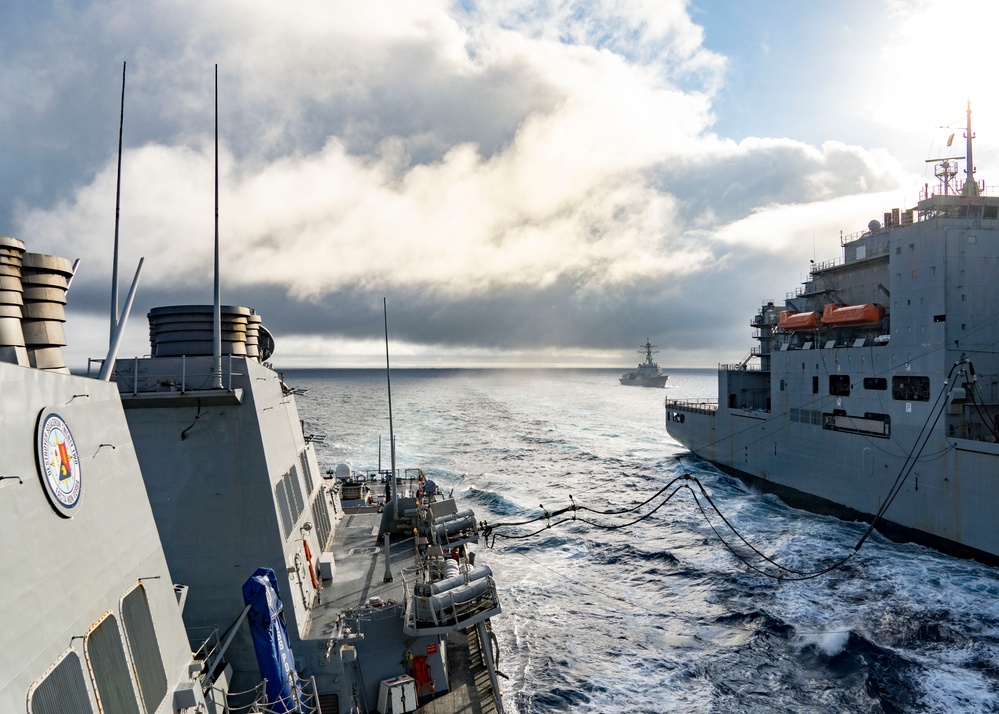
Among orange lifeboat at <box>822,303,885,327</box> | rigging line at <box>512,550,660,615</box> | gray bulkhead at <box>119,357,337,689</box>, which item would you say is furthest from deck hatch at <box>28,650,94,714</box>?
orange lifeboat at <box>822,303,885,327</box>

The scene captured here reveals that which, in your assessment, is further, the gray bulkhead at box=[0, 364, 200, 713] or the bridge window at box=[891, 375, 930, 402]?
the bridge window at box=[891, 375, 930, 402]

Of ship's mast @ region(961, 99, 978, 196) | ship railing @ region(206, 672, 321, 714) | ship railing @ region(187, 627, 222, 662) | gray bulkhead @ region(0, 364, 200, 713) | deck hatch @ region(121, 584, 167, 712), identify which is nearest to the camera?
gray bulkhead @ region(0, 364, 200, 713)

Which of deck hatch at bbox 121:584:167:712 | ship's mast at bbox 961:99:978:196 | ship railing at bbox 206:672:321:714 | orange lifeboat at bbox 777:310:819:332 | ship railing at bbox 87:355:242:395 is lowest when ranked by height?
ship railing at bbox 206:672:321:714

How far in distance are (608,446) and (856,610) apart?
46.2m

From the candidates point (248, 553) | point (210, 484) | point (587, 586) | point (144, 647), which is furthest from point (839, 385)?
point (144, 647)

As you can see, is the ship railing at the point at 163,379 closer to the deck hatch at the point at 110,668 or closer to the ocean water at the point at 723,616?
the deck hatch at the point at 110,668

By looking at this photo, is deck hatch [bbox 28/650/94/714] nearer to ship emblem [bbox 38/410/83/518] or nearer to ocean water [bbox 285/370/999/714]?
ship emblem [bbox 38/410/83/518]

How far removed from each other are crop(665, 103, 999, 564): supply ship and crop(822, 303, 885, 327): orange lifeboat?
3.8 inches

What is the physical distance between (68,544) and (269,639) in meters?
5.21

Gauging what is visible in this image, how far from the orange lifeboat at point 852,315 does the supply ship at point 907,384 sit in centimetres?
10

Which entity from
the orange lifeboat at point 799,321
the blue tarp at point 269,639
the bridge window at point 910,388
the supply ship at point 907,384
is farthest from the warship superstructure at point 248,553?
the orange lifeboat at point 799,321

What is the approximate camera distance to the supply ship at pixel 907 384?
3023cm

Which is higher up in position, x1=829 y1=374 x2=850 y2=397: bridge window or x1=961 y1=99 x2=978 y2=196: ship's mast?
x1=961 y1=99 x2=978 y2=196: ship's mast

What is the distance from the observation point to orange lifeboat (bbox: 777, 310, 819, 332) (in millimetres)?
42656
